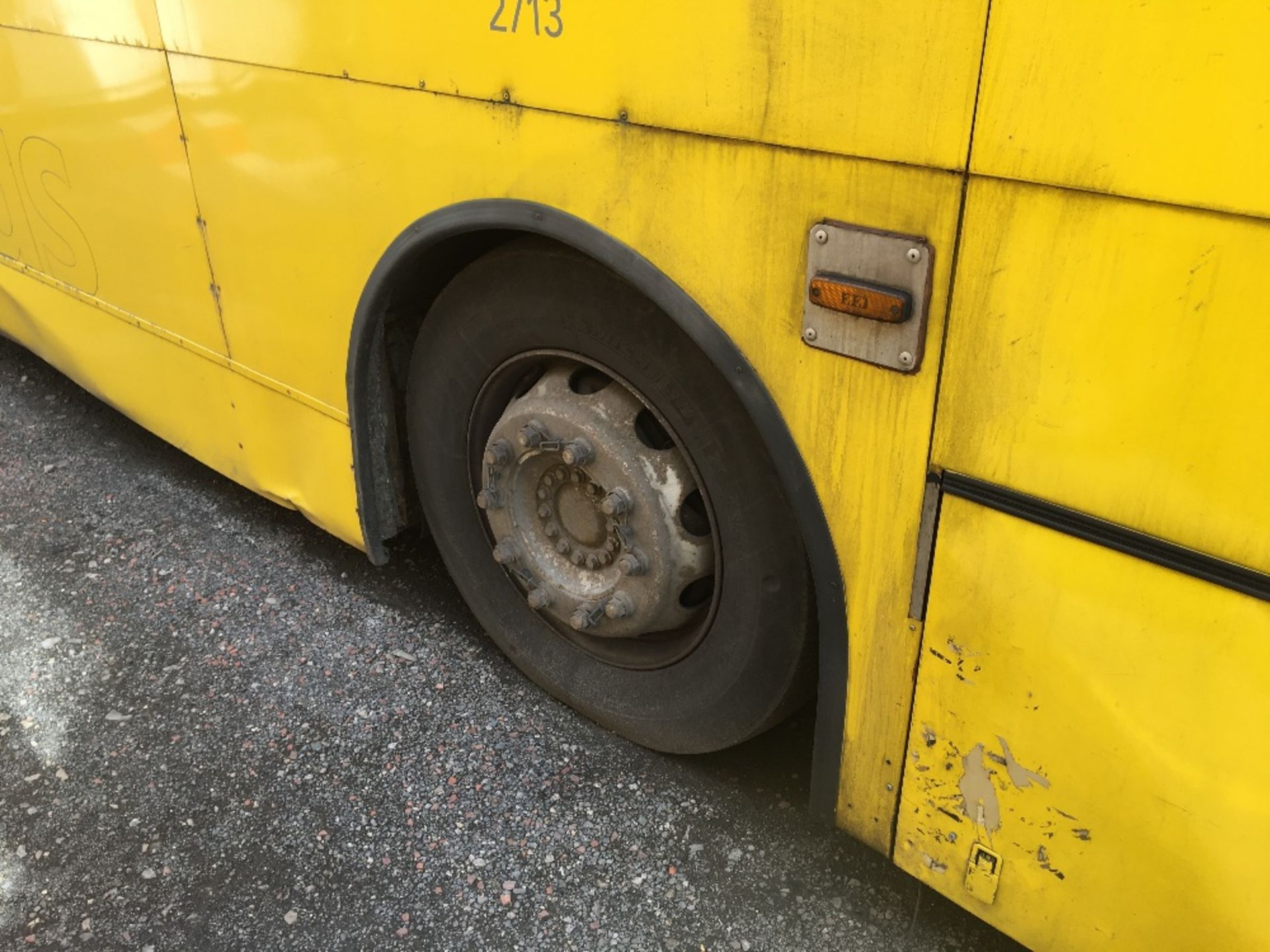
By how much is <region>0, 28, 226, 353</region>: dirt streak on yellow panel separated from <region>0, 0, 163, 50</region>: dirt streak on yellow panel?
25mm

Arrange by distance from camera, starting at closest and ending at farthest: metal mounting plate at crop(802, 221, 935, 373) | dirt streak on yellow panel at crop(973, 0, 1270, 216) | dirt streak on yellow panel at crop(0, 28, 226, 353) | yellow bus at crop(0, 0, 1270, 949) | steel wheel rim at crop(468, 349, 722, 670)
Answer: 1. dirt streak on yellow panel at crop(973, 0, 1270, 216)
2. yellow bus at crop(0, 0, 1270, 949)
3. metal mounting plate at crop(802, 221, 935, 373)
4. steel wheel rim at crop(468, 349, 722, 670)
5. dirt streak on yellow panel at crop(0, 28, 226, 353)

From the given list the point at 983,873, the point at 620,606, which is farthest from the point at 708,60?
the point at 983,873

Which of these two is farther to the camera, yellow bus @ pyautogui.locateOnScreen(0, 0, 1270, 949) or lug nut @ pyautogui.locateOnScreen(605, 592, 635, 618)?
lug nut @ pyautogui.locateOnScreen(605, 592, 635, 618)

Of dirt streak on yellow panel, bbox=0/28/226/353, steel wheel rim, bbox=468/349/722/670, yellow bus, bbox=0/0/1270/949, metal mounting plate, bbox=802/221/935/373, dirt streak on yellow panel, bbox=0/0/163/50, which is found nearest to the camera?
yellow bus, bbox=0/0/1270/949

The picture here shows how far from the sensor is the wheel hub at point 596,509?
183 cm

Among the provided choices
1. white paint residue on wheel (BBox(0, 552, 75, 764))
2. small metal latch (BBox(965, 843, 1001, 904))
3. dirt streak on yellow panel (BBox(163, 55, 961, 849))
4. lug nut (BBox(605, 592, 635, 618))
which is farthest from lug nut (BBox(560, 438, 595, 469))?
white paint residue on wheel (BBox(0, 552, 75, 764))

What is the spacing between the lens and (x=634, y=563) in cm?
189

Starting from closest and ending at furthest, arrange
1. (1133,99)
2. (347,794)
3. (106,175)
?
(1133,99) → (347,794) → (106,175)

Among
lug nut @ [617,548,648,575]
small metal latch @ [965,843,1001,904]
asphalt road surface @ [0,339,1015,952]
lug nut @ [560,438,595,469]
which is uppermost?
lug nut @ [560,438,595,469]

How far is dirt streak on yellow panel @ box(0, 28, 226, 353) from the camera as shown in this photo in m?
2.40

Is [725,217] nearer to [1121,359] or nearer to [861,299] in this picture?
[861,299]

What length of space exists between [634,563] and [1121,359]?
982mm

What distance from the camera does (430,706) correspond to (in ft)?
7.68

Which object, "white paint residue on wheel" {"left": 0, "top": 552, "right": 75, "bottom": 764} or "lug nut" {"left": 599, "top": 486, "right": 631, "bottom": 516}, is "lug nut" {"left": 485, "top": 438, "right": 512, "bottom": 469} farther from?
"white paint residue on wheel" {"left": 0, "top": 552, "right": 75, "bottom": 764}
